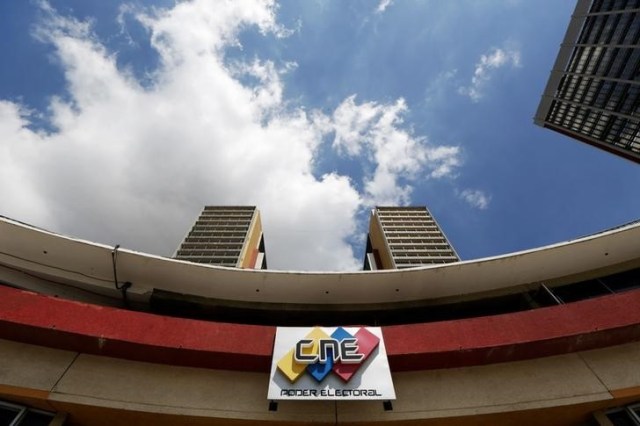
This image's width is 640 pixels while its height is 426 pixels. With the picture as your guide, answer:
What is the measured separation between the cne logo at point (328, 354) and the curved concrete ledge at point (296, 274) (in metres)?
2.36

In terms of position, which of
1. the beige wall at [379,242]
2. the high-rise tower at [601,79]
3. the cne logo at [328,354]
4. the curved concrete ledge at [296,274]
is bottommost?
the cne logo at [328,354]

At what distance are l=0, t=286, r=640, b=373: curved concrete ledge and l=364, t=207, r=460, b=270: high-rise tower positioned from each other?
257 ft

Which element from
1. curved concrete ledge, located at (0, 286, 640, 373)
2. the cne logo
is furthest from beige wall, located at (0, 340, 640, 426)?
the cne logo

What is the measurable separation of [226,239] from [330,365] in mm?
110951

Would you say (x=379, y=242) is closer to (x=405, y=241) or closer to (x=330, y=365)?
(x=405, y=241)

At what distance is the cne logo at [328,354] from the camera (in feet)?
22.4

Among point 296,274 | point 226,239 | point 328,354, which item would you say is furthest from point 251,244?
point 328,354

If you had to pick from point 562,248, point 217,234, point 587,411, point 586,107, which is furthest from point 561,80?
point 217,234

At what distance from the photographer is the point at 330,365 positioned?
6.97m

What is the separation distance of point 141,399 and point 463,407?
21.7 feet

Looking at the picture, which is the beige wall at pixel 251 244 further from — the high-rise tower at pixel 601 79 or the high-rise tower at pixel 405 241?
the high-rise tower at pixel 601 79

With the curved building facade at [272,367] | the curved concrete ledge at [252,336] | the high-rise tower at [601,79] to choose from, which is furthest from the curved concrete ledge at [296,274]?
the high-rise tower at [601,79]

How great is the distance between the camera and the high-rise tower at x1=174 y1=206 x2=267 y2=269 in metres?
105

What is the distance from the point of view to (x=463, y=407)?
6.76 m
